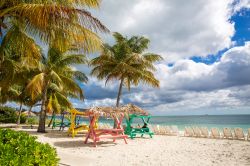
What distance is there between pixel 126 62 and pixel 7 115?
67.9ft

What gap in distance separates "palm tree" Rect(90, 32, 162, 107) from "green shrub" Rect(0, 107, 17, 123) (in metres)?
16.7

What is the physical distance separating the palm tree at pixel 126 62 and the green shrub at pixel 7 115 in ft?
54.8

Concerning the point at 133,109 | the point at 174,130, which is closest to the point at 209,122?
the point at 174,130

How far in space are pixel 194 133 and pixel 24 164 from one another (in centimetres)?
1461

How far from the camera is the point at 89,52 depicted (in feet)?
23.4

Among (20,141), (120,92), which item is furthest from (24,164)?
(120,92)

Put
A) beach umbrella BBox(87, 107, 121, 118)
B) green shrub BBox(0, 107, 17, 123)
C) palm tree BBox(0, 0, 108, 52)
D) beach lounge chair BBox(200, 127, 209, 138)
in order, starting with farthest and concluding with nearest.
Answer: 1. green shrub BBox(0, 107, 17, 123)
2. beach lounge chair BBox(200, 127, 209, 138)
3. beach umbrella BBox(87, 107, 121, 118)
4. palm tree BBox(0, 0, 108, 52)

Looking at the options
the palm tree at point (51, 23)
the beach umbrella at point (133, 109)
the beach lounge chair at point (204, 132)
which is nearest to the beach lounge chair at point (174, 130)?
the beach lounge chair at point (204, 132)

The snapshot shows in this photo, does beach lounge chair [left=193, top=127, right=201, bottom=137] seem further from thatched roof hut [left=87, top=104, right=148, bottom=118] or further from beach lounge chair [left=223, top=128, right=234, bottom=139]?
thatched roof hut [left=87, top=104, right=148, bottom=118]

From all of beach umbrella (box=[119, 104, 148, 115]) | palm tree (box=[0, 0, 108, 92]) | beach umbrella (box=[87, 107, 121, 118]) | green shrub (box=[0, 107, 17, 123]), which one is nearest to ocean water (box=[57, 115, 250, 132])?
green shrub (box=[0, 107, 17, 123])

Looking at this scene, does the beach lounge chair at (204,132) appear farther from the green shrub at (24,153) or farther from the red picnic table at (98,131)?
the green shrub at (24,153)

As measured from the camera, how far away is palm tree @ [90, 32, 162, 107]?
782 inches

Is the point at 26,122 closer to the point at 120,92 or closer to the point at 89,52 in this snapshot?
the point at 120,92

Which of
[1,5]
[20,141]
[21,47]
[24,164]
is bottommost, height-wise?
[24,164]
